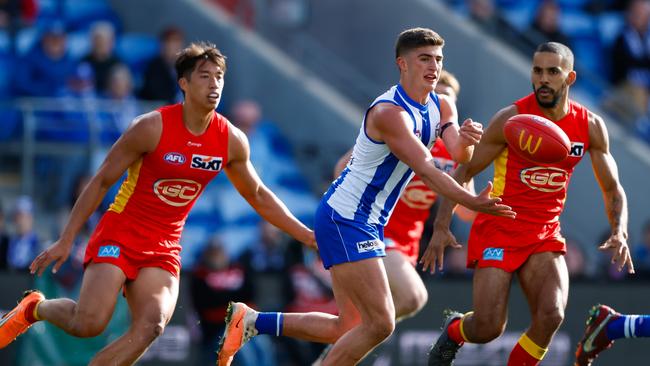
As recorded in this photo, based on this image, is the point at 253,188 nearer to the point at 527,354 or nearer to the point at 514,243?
the point at 514,243

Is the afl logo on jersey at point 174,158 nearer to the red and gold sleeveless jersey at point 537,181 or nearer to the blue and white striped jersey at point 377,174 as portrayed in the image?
the blue and white striped jersey at point 377,174

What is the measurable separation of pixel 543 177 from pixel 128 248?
314 centimetres

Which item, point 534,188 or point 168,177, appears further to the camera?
point 534,188

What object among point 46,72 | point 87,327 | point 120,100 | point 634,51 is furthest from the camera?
point 634,51

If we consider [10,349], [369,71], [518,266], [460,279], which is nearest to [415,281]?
[518,266]

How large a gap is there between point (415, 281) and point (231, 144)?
1.87m

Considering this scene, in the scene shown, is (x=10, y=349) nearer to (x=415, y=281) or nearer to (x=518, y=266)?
(x=415, y=281)

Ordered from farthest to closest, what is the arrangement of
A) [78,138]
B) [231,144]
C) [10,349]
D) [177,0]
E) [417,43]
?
[177,0]
[78,138]
[10,349]
[231,144]
[417,43]

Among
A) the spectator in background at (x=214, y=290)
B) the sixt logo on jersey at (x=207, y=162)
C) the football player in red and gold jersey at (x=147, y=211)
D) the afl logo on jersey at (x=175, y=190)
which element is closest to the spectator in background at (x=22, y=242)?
the spectator in background at (x=214, y=290)

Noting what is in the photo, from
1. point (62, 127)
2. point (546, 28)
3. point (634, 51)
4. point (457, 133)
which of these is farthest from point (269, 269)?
point (634, 51)

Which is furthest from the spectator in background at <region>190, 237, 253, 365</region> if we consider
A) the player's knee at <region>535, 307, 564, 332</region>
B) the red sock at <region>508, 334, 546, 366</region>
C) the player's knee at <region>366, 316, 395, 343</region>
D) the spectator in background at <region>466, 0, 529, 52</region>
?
the spectator in background at <region>466, 0, 529, 52</region>

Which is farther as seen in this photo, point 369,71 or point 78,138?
point 369,71

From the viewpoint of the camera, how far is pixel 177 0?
18.5 m

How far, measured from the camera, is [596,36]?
1923 centimetres
